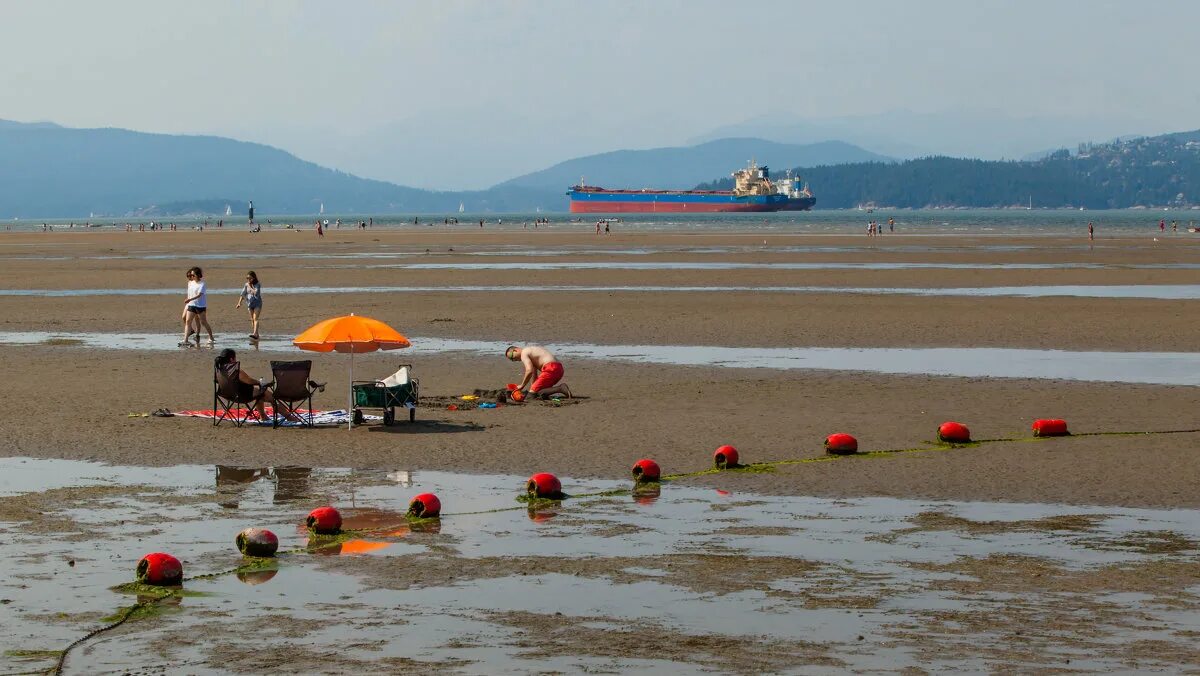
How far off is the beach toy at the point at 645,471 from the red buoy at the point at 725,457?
92 centimetres

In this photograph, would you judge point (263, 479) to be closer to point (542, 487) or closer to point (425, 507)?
point (425, 507)

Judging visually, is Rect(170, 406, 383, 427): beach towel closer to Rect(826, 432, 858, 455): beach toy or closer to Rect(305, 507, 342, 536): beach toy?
Rect(826, 432, 858, 455): beach toy

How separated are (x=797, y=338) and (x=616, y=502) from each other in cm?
1692

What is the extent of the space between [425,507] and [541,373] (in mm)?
7857

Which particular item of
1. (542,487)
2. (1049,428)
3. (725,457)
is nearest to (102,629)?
(542,487)

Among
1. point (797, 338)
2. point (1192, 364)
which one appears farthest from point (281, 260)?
point (1192, 364)

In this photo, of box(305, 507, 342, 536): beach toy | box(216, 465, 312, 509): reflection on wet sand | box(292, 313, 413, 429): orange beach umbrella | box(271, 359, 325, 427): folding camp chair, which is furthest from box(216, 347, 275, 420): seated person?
box(305, 507, 342, 536): beach toy

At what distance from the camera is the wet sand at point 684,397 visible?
54.3 ft

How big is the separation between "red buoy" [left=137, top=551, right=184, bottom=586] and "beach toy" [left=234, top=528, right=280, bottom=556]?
34.9 inches

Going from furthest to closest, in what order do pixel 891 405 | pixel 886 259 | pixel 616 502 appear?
pixel 886 259
pixel 891 405
pixel 616 502

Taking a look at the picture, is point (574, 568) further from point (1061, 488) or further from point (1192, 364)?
point (1192, 364)

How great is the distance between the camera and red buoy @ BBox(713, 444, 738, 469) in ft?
53.4

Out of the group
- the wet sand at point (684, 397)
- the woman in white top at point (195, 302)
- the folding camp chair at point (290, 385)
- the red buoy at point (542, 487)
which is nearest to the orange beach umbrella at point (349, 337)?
the folding camp chair at point (290, 385)

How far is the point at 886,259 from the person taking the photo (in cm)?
6906
